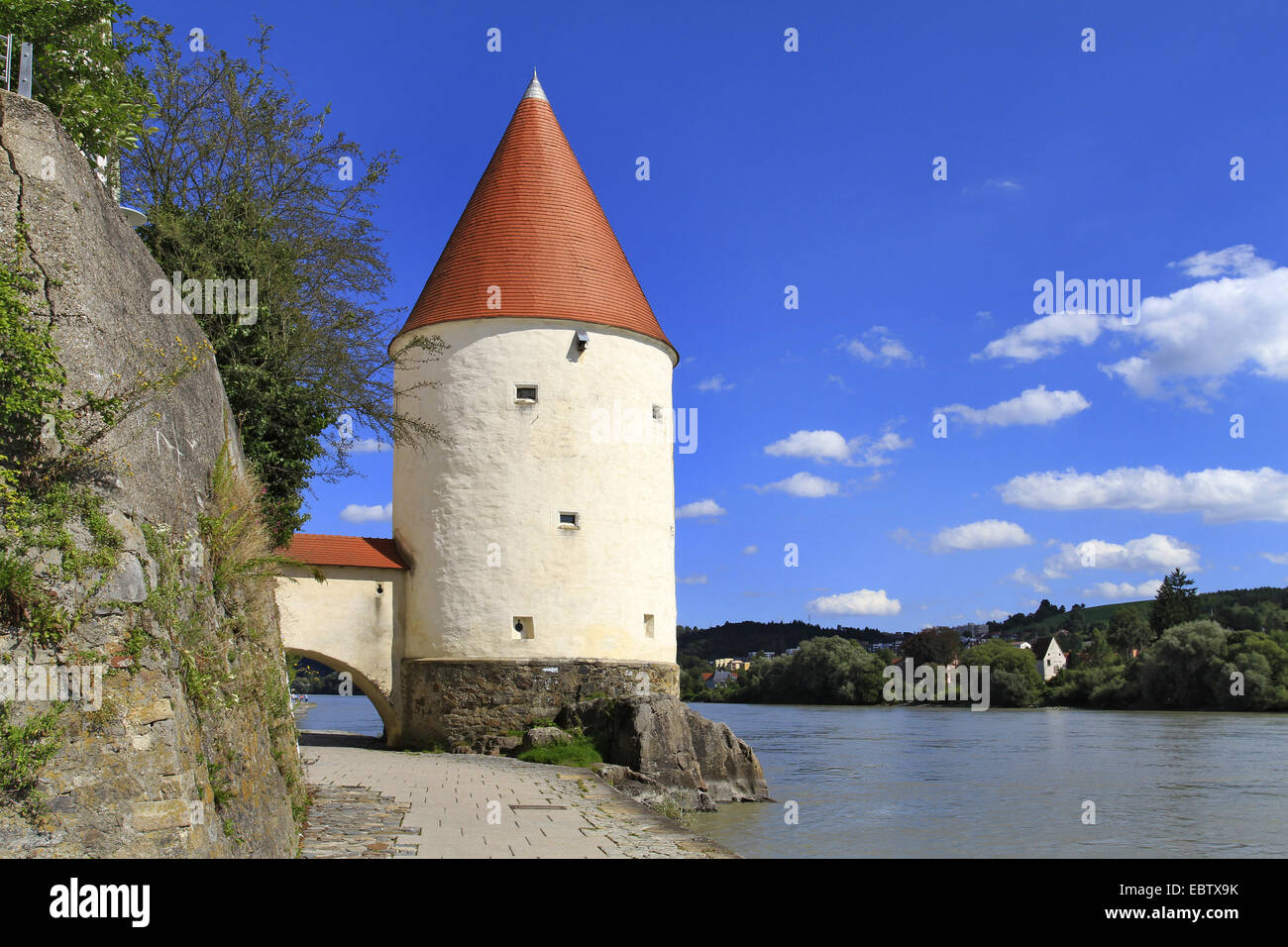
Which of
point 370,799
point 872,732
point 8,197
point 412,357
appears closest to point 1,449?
point 8,197

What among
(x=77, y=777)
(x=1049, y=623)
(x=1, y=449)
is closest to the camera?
(x=77, y=777)

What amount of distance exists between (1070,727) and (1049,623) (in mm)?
98395

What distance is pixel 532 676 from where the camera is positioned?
16172 millimetres

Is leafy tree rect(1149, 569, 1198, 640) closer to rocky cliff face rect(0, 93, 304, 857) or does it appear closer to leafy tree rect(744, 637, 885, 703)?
leafy tree rect(744, 637, 885, 703)

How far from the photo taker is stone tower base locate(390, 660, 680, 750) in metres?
16.1

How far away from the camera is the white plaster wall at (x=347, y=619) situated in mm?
16453

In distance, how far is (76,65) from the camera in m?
7.85

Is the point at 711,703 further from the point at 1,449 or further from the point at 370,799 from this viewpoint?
the point at 1,449

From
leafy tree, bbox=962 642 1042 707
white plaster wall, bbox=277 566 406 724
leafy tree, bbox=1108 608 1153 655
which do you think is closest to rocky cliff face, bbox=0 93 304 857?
white plaster wall, bbox=277 566 406 724

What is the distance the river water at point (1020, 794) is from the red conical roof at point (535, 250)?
8.34 m

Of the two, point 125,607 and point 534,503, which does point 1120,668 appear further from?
point 125,607

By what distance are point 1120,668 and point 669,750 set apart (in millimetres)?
44015

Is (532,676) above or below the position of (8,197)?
below

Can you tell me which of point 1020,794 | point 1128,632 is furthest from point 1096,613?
point 1020,794
